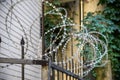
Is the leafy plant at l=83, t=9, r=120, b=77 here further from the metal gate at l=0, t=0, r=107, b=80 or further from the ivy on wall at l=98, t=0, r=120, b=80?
the metal gate at l=0, t=0, r=107, b=80

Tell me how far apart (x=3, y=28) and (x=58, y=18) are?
361 cm

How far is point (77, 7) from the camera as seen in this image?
916cm

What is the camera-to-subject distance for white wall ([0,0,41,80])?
190 inches

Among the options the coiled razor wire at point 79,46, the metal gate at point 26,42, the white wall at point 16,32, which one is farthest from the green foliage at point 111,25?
the white wall at point 16,32

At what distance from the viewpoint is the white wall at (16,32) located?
15.8ft

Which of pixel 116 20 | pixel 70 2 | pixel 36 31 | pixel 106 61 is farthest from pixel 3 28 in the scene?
pixel 70 2

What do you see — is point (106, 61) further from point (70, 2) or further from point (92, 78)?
point (70, 2)

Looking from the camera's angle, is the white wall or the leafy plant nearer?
the white wall

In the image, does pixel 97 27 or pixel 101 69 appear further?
pixel 97 27

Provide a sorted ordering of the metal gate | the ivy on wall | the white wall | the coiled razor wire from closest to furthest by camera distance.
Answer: the metal gate, the coiled razor wire, the white wall, the ivy on wall

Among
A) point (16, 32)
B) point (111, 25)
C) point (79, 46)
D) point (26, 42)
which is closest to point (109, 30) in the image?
point (111, 25)

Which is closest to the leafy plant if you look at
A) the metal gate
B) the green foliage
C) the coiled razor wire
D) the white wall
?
the green foliage

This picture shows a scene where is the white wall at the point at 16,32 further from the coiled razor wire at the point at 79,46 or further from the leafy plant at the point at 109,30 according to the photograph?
the leafy plant at the point at 109,30

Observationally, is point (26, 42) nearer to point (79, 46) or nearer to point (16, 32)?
point (16, 32)
